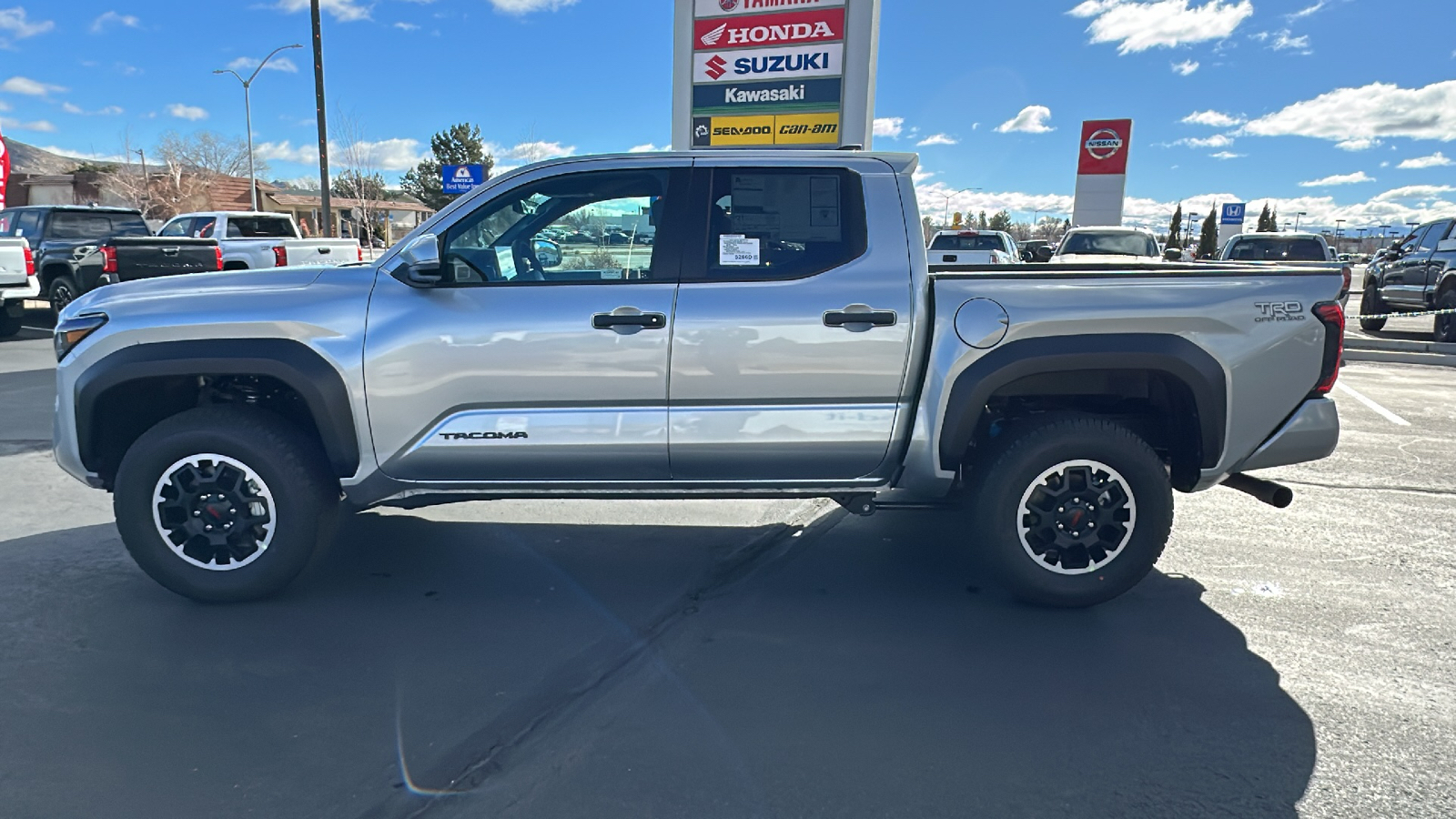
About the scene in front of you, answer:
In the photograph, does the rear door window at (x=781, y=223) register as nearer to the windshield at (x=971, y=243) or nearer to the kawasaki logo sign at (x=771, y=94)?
the kawasaki logo sign at (x=771, y=94)

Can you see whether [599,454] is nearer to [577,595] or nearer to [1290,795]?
[577,595]

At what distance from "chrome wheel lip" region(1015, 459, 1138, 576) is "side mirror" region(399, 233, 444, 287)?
8.69 ft

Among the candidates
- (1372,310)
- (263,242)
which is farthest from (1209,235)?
(263,242)

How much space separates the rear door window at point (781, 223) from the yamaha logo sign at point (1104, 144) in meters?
39.6

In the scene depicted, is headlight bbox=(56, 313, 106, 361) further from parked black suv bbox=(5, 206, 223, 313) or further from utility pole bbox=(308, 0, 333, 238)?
utility pole bbox=(308, 0, 333, 238)

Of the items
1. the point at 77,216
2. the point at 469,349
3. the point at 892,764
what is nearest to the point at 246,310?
the point at 469,349

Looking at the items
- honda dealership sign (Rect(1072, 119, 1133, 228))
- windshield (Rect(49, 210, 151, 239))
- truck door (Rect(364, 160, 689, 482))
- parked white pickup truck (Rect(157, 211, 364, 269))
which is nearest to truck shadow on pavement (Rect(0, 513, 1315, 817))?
truck door (Rect(364, 160, 689, 482))

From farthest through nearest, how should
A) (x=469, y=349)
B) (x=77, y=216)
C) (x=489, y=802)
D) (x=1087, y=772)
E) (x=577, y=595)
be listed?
(x=77, y=216), (x=577, y=595), (x=469, y=349), (x=1087, y=772), (x=489, y=802)

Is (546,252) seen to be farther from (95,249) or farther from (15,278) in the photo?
(95,249)

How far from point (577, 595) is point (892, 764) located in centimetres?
181

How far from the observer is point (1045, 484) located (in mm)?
4039

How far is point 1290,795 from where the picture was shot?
9.00 ft

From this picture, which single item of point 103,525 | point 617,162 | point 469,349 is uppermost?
point 617,162

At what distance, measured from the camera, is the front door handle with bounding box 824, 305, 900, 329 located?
3.89 meters
